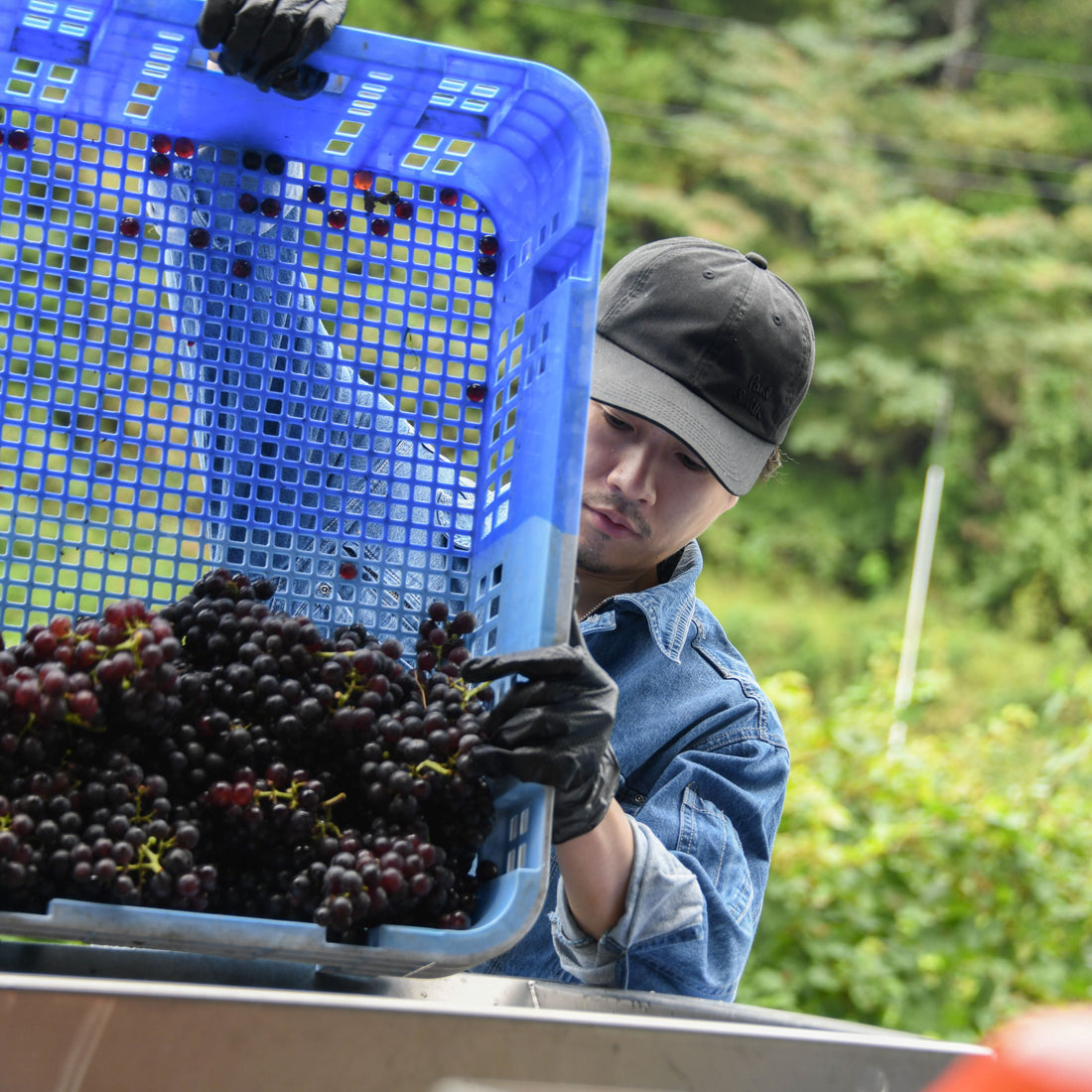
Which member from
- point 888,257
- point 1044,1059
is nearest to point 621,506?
point 1044,1059

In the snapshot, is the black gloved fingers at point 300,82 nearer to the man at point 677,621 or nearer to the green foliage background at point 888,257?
the man at point 677,621

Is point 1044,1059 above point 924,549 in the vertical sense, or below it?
above

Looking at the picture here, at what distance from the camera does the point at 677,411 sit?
1497mm

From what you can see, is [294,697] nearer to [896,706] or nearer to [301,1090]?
[301,1090]

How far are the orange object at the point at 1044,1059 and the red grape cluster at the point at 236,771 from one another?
0.61 metres

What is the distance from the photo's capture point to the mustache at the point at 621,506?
5.08ft

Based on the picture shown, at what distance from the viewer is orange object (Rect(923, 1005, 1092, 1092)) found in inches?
14.0

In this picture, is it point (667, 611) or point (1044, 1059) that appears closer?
point (1044, 1059)

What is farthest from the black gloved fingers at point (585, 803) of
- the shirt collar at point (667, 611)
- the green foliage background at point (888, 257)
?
the green foliage background at point (888, 257)

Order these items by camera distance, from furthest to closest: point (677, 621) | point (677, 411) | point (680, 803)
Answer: point (677, 621) → point (677, 411) → point (680, 803)

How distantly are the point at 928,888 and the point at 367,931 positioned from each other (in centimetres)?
260

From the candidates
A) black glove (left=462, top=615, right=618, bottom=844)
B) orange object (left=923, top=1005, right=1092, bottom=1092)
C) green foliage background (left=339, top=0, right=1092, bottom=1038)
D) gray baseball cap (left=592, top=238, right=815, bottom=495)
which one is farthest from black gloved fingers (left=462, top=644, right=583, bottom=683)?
green foliage background (left=339, top=0, right=1092, bottom=1038)

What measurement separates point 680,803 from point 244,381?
2.13ft

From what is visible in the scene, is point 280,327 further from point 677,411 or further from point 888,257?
point 888,257
